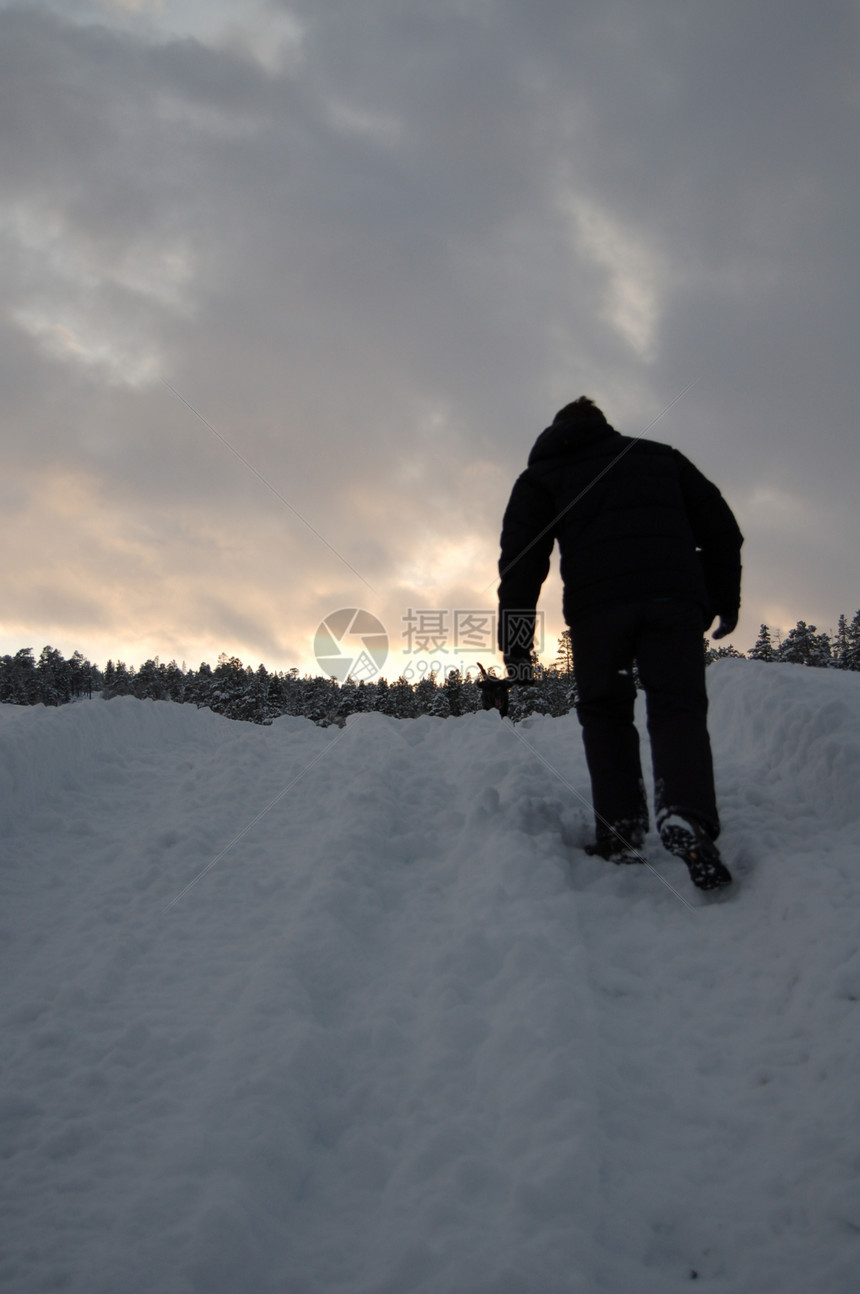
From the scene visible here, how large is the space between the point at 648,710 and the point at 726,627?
35.2 inches

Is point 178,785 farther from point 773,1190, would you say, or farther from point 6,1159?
point 773,1190

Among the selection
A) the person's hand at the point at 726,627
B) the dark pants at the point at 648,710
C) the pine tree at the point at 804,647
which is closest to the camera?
the dark pants at the point at 648,710

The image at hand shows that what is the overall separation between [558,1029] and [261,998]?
125 cm

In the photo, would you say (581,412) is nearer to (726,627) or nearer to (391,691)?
(726,627)

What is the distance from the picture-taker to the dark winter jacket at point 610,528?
12.5ft

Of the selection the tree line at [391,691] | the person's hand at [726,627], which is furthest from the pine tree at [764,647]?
the person's hand at [726,627]

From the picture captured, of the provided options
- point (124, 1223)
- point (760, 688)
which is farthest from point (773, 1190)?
point (760, 688)

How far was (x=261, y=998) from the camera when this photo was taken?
9.62 feet

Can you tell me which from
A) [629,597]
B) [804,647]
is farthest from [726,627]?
[804,647]

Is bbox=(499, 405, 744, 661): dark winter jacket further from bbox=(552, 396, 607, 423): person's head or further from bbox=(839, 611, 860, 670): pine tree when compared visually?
bbox=(839, 611, 860, 670): pine tree

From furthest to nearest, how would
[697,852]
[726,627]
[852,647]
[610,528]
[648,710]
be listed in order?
1. [852,647]
2. [726,627]
3. [610,528]
4. [648,710]
5. [697,852]

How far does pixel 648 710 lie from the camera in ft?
A: 12.3

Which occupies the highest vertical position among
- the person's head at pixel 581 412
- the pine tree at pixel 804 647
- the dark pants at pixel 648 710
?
the pine tree at pixel 804 647

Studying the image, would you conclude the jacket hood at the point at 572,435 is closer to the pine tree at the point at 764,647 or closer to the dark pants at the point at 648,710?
the dark pants at the point at 648,710
